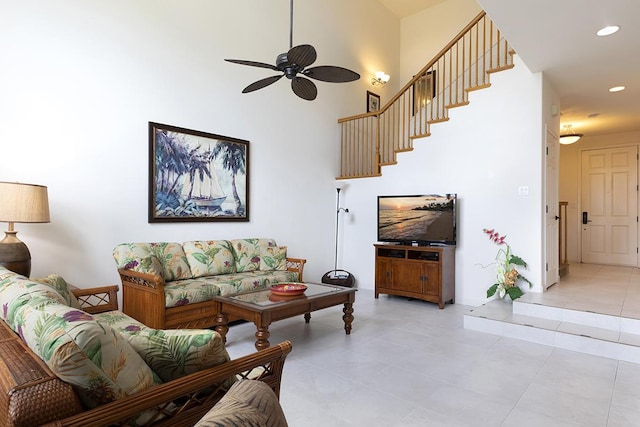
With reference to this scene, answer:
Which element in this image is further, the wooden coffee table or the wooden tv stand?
the wooden tv stand

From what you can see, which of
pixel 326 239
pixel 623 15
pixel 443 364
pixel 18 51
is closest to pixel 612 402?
pixel 443 364

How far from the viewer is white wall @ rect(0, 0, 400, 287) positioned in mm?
3348

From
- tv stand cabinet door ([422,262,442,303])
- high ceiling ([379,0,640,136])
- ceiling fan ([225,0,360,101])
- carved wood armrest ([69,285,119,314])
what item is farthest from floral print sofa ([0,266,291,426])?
tv stand cabinet door ([422,262,442,303])

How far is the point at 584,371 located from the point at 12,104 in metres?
5.23

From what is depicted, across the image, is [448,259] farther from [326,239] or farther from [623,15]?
[623,15]

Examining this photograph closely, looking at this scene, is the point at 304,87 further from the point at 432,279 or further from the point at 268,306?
the point at 432,279

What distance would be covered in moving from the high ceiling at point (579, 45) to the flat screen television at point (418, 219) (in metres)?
1.96

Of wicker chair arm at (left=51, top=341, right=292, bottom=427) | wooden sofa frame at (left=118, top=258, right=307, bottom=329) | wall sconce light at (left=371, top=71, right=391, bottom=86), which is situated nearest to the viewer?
wicker chair arm at (left=51, top=341, right=292, bottom=427)

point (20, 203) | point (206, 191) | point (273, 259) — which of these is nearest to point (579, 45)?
point (273, 259)

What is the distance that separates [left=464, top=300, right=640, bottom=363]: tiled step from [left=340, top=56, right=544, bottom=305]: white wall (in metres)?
0.71

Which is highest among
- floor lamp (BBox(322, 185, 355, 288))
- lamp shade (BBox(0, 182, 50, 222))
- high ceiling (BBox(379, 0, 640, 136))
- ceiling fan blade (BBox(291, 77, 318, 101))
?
high ceiling (BBox(379, 0, 640, 136))

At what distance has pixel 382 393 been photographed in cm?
254

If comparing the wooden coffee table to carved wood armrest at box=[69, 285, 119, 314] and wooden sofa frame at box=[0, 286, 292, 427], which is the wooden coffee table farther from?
wooden sofa frame at box=[0, 286, 292, 427]

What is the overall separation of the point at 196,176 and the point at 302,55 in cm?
220
